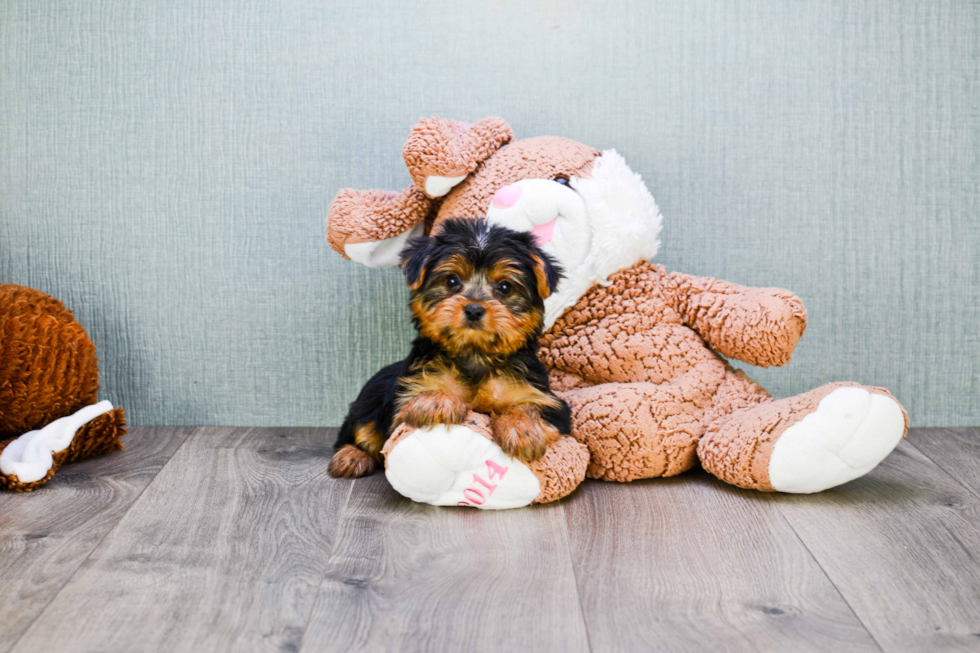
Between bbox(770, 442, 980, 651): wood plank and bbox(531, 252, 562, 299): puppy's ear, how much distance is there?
2.30 feet

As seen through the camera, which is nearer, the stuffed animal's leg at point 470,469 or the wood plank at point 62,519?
the wood plank at point 62,519

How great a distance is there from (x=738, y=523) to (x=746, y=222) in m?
1.01

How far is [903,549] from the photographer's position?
159 cm

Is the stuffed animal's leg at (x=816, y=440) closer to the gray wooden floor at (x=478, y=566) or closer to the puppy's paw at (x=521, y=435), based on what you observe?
the gray wooden floor at (x=478, y=566)

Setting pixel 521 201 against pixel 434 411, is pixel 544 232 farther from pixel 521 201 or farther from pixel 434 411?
pixel 434 411

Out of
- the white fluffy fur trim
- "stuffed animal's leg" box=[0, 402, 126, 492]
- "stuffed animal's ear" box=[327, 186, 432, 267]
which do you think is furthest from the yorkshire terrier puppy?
"stuffed animal's leg" box=[0, 402, 126, 492]

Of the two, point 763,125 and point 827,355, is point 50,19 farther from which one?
point 827,355

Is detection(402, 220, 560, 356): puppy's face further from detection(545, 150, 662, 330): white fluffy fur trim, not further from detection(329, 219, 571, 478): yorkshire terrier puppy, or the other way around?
detection(545, 150, 662, 330): white fluffy fur trim

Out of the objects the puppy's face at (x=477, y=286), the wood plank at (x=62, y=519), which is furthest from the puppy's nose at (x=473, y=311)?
the wood plank at (x=62, y=519)

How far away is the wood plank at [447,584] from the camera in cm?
127

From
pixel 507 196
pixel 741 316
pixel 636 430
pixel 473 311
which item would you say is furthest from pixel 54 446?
pixel 741 316

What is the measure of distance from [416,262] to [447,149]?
15.5 inches

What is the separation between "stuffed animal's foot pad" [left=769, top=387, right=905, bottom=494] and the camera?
1.75 metres

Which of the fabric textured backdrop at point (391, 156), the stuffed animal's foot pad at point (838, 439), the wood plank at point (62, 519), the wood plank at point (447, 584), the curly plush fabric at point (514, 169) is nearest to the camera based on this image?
the wood plank at point (447, 584)
